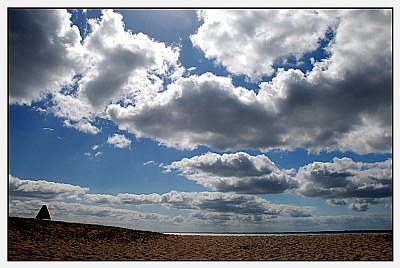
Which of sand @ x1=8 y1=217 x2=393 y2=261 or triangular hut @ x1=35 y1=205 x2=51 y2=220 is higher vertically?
triangular hut @ x1=35 y1=205 x2=51 y2=220

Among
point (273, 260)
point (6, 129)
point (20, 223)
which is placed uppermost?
A: point (6, 129)

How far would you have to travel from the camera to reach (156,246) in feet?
81.5

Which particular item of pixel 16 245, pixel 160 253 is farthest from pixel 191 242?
pixel 16 245

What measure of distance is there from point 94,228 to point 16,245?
8.13 meters

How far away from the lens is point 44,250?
66.0 ft

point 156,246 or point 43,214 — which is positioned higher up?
point 43,214

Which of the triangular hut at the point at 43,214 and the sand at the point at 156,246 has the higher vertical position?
the triangular hut at the point at 43,214

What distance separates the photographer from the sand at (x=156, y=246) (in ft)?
65.0

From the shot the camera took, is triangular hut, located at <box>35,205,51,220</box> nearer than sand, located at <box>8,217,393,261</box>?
No

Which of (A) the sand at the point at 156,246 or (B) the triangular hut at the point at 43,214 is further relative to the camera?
(B) the triangular hut at the point at 43,214

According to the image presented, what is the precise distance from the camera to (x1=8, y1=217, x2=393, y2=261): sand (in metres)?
19.8

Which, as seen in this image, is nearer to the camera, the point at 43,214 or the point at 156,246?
the point at 156,246

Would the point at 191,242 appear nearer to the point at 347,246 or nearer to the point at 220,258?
the point at 220,258

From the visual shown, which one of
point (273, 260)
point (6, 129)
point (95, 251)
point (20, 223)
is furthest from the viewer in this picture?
point (20, 223)
